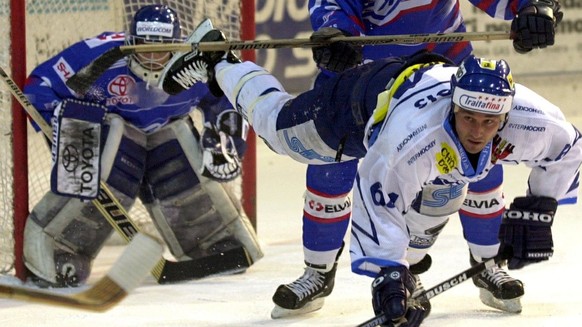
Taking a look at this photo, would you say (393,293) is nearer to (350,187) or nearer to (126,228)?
(350,187)

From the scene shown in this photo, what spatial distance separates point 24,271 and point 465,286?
1456 mm

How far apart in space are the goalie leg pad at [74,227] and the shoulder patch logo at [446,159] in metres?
1.70

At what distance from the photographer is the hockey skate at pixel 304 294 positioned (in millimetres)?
3971

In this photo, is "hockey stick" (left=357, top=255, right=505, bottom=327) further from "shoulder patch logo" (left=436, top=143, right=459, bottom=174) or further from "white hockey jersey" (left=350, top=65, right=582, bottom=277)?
"shoulder patch logo" (left=436, top=143, right=459, bottom=174)

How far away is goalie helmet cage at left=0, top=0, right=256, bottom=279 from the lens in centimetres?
449

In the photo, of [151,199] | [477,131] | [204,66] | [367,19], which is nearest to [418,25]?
[367,19]

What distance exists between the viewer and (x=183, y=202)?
4.74m

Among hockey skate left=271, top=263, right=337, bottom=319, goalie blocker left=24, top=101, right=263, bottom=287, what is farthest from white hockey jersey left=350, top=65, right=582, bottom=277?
goalie blocker left=24, top=101, right=263, bottom=287

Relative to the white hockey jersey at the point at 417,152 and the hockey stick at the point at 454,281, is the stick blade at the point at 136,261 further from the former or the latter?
the hockey stick at the point at 454,281

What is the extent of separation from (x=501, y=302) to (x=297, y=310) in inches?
23.5

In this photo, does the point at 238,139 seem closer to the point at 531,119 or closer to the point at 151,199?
the point at 151,199

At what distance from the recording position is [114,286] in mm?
3061

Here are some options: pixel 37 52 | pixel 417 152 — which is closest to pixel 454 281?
pixel 417 152

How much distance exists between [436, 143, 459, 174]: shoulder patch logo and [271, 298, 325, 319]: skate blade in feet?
3.31
